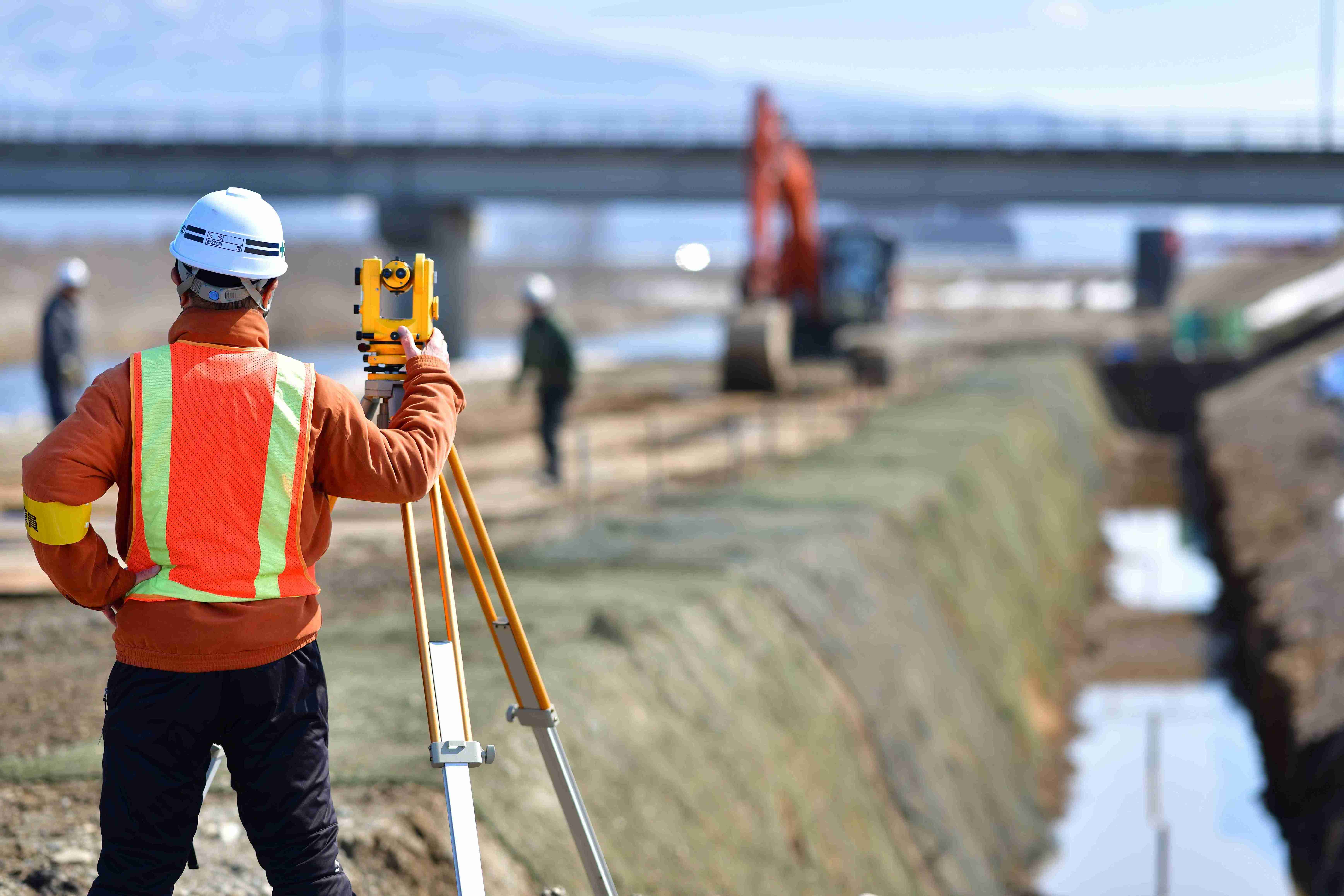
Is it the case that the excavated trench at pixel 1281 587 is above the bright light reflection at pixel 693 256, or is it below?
below

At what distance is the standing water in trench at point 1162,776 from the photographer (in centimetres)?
1377

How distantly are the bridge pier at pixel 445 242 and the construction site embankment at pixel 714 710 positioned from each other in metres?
36.8

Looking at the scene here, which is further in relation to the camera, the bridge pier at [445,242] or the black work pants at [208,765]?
the bridge pier at [445,242]

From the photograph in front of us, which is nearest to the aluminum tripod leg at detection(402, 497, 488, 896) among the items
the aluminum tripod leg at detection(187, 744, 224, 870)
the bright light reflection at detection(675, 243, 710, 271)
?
the aluminum tripod leg at detection(187, 744, 224, 870)

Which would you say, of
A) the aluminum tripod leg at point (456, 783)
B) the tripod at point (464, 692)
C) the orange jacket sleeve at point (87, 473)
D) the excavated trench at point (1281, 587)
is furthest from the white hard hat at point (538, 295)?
the orange jacket sleeve at point (87, 473)

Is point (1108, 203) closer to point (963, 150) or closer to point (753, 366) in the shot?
point (963, 150)

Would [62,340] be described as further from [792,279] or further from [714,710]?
[792,279]

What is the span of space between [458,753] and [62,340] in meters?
12.6

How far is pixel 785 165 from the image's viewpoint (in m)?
32.6

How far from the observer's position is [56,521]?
3.46m

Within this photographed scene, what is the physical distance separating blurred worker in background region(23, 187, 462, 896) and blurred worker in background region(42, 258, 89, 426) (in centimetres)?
1209

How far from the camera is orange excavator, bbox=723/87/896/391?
30922mm

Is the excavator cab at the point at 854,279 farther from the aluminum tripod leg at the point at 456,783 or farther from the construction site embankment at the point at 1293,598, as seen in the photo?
the aluminum tripod leg at the point at 456,783

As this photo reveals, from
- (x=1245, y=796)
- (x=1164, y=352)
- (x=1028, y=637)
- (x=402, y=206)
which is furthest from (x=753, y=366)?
(x=402, y=206)
